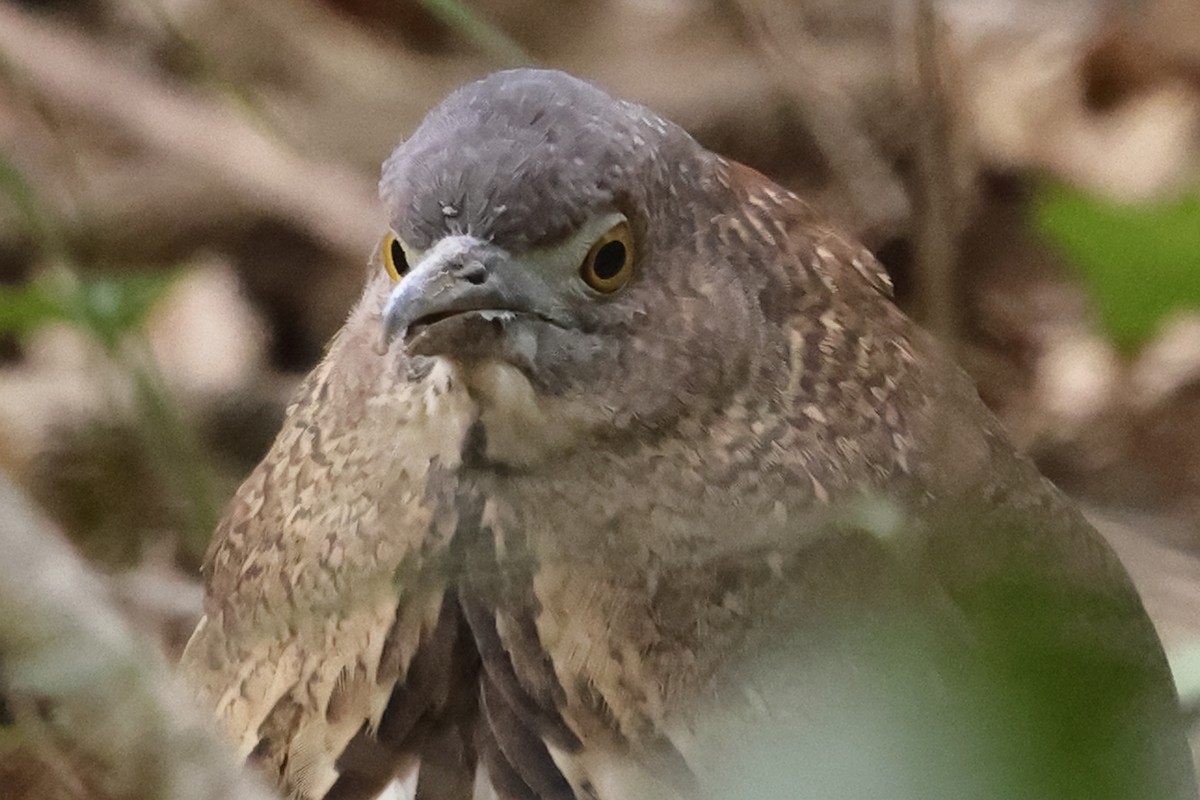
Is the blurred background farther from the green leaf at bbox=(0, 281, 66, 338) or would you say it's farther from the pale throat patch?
the pale throat patch

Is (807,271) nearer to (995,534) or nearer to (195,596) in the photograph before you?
(995,534)

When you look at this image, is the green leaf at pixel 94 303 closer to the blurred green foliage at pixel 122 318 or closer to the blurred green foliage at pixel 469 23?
the blurred green foliage at pixel 122 318

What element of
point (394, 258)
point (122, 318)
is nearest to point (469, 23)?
point (122, 318)

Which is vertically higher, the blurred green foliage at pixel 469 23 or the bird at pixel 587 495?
the blurred green foliage at pixel 469 23

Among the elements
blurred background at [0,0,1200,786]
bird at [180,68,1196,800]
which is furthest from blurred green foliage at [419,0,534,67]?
bird at [180,68,1196,800]

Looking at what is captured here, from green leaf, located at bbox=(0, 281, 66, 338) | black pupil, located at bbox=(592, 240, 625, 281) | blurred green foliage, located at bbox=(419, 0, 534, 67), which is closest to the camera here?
black pupil, located at bbox=(592, 240, 625, 281)

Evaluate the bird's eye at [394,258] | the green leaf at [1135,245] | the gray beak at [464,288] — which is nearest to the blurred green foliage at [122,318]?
the bird's eye at [394,258]
